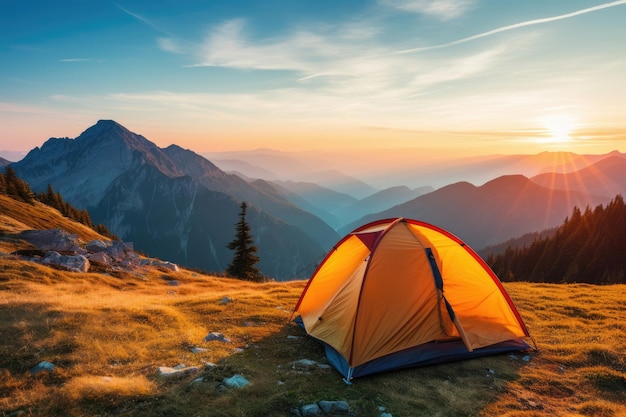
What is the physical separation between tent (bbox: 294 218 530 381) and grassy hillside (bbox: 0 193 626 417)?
55 cm

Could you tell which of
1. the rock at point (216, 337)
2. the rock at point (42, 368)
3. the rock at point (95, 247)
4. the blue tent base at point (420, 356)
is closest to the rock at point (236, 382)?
the blue tent base at point (420, 356)

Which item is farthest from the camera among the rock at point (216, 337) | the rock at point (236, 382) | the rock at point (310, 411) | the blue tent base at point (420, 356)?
the rock at point (216, 337)

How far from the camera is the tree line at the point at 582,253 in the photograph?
69.8m

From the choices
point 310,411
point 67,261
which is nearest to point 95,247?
point 67,261

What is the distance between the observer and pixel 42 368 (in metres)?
9.50

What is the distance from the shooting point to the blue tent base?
1043 cm

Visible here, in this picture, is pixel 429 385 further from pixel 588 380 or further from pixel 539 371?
pixel 588 380

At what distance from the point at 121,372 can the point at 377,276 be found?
28.1ft

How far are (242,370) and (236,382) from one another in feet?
2.83

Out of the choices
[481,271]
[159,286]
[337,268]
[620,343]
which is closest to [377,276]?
[337,268]

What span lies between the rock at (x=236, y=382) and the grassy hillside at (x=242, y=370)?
18 cm

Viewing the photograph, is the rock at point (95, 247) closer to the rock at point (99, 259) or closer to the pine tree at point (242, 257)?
the rock at point (99, 259)

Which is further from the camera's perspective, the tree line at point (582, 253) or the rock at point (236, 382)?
the tree line at point (582, 253)

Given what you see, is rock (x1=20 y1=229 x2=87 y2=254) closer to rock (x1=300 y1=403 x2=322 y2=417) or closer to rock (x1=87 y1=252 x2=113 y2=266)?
rock (x1=87 y1=252 x2=113 y2=266)
